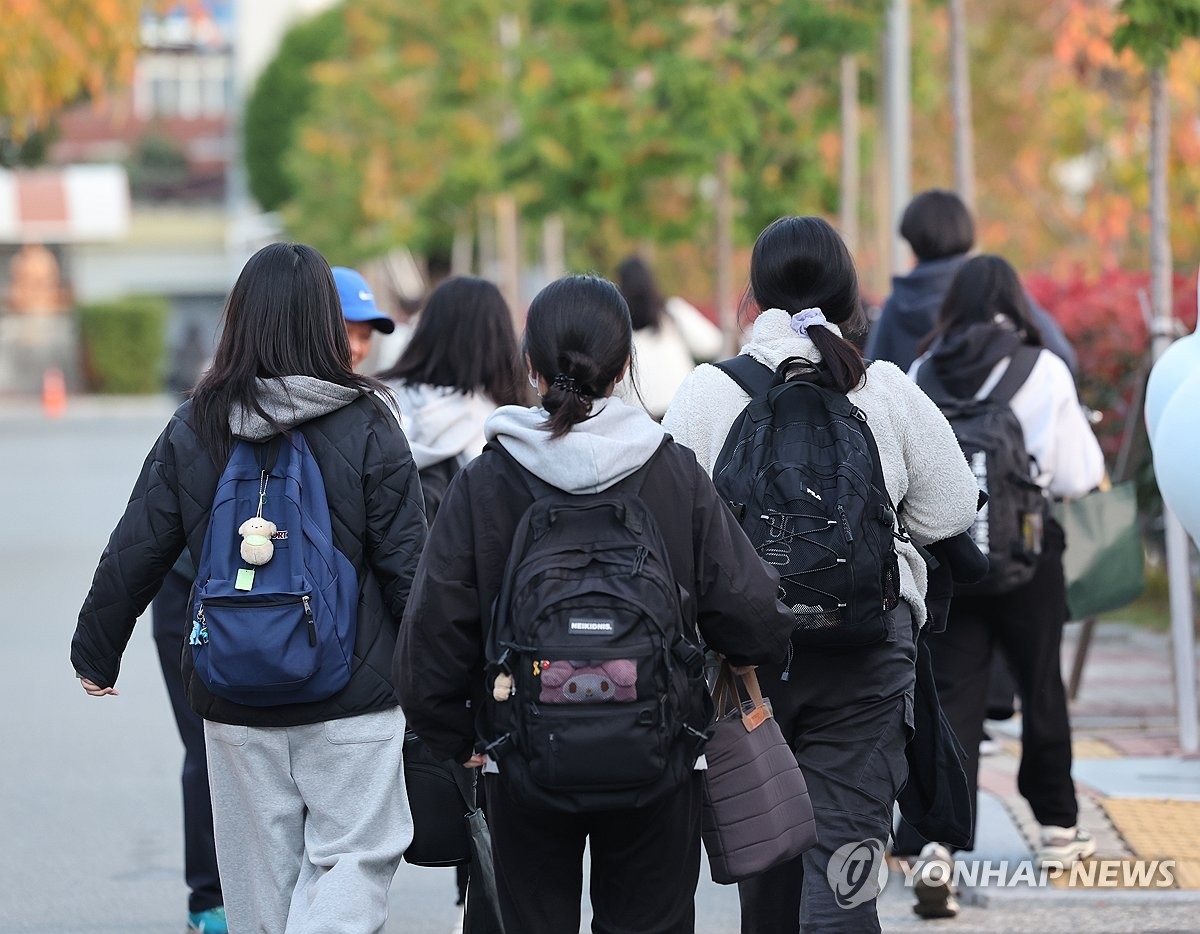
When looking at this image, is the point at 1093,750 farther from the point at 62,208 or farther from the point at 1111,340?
the point at 62,208

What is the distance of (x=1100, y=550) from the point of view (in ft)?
22.0

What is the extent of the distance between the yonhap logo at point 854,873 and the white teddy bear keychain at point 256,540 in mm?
1326

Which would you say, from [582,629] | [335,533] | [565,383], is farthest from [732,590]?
[335,533]

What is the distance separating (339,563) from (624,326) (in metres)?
0.86

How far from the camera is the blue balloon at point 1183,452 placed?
4754 mm

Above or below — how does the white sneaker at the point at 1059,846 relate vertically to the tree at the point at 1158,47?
below

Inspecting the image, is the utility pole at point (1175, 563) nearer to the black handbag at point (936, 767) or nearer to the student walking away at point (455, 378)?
the student walking away at point (455, 378)

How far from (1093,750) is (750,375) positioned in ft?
13.4

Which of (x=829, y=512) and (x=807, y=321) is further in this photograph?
(x=807, y=321)

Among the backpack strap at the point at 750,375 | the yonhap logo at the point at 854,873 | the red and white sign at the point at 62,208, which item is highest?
the red and white sign at the point at 62,208

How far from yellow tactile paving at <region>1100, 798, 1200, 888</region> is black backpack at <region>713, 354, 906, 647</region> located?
7.61ft

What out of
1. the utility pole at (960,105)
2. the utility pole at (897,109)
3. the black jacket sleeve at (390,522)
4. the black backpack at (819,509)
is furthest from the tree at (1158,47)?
the utility pole at (897,109)

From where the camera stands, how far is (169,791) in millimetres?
7957
